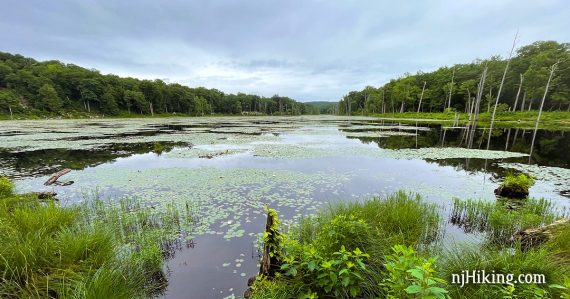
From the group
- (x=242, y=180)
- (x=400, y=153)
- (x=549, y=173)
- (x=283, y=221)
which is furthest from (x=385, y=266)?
(x=400, y=153)

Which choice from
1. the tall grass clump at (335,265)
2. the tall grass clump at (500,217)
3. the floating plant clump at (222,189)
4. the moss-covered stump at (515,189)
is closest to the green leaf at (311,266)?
the tall grass clump at (335,265)

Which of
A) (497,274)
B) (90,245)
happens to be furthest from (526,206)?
(90,245)

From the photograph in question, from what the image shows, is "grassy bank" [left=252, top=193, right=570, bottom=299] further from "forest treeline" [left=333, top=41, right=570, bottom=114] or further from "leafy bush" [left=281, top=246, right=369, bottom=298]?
"forest treeline" [left=333, top=41, right=570, bottom=114]

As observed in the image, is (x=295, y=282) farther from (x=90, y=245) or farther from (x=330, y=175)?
(x=330, y=175)

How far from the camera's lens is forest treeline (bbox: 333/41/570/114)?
5528cm

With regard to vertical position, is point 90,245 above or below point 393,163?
above

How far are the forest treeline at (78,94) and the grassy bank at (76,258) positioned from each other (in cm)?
9723

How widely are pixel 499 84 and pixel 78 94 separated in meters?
144

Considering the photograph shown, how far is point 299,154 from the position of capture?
19.0 meters

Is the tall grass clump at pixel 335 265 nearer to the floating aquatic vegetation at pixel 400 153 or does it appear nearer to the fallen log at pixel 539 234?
the fallen log at pixel 539 234

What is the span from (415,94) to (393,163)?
87334 millimetres

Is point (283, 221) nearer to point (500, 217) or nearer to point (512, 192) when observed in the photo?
point (500, 217)

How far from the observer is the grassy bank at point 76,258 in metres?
3.42

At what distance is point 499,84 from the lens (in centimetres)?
6506
